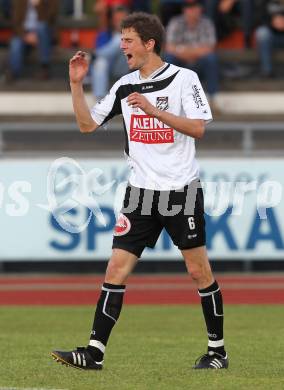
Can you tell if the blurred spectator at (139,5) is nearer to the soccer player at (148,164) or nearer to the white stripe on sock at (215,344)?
the soccer player at (148,164)

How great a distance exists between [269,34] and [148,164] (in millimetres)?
12046

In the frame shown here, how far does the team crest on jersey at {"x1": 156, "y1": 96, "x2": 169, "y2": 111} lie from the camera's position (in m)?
7.38

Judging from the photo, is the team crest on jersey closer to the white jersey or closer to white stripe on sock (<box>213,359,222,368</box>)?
the white jersey

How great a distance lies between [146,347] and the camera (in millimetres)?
9094

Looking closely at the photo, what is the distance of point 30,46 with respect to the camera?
19500 millimetres

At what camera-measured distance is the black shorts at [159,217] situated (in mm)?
7445

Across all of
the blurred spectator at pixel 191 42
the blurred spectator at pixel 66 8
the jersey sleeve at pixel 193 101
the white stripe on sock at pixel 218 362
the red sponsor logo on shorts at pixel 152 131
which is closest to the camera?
the jersey sleeve at pixel 193 101

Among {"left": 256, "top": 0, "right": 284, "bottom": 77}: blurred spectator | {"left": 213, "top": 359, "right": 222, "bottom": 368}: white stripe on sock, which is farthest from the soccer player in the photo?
{"left": 256, "top": 0, "right": 284, "bottom": 77}: blurred spectator

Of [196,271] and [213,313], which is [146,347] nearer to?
[213,313]

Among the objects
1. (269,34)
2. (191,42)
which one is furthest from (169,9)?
(269,34)

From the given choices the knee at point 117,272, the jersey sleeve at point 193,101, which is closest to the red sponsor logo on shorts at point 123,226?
the knee at point 117,272

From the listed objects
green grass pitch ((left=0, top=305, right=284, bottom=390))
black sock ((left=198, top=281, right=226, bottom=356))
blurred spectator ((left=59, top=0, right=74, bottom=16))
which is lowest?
green grass pitch ((left=0, top=305, right=284, bottom=390))

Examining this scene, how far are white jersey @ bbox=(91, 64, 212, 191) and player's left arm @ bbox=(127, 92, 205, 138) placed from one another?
16 cm

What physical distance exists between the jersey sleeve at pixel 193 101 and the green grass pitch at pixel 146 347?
5.30 ft
